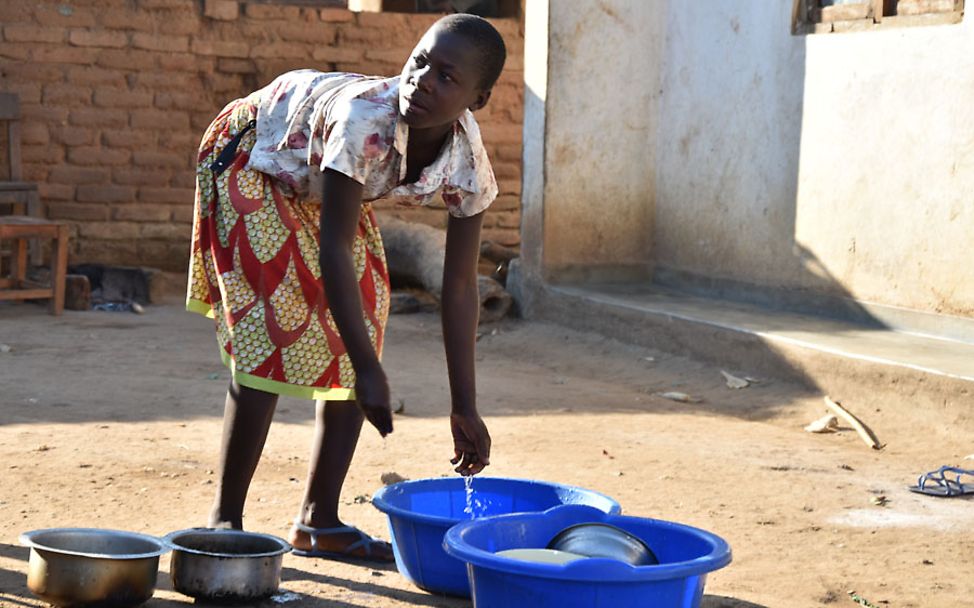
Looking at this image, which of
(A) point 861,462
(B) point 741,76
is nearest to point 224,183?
(A) point 861,462

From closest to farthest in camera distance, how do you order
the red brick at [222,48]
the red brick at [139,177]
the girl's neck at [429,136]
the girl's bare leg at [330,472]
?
the girl's neck at [429,136], the girl's bare leg at [330,472], the red brick at [139,177], the red brick at [222,48]

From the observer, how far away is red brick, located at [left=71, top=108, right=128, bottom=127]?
9094mm

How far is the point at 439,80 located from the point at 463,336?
2.09 feet

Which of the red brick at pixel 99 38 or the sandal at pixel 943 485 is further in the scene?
the red brick at pixel 99 38

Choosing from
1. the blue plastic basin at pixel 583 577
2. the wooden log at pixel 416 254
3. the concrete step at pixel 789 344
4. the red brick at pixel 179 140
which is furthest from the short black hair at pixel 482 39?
the red brick at pixel 179 140

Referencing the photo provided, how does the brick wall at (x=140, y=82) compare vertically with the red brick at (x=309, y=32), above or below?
below

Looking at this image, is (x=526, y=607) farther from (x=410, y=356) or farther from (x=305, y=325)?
(x=410, y=356)

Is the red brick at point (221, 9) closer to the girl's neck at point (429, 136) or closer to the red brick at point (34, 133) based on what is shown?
the red brick at point (34, 133)

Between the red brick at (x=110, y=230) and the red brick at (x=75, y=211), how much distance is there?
0.06 metres

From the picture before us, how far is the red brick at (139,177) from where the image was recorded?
9.23 metres

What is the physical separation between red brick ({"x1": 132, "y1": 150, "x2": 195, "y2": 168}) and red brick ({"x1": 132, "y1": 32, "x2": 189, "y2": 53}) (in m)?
0.71

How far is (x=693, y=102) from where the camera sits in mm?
7633

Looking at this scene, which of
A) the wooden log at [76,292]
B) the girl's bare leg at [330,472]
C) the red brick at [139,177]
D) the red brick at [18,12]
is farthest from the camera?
the red brick at [139,177]

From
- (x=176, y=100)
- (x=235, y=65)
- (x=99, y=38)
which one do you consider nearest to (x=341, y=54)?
(x=235, y=65)
